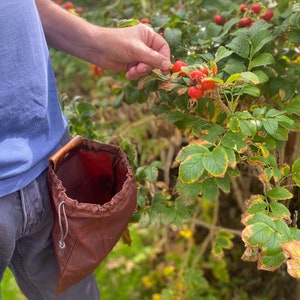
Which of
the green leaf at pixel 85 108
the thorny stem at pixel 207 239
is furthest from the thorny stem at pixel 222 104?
the thorny stem at pixel 207 239

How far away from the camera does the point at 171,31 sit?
51.8 inches

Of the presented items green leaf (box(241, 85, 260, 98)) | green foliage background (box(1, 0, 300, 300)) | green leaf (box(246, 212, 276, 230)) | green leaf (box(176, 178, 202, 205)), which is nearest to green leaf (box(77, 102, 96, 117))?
green foliage background (box(1, 0, 300, 300))

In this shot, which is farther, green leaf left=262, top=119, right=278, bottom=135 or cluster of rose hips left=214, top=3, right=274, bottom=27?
cluster of rose hips left=214, top=3, right=274, bottom=27

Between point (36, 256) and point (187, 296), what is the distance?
0.95 metres

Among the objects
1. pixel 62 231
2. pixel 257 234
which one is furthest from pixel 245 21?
pixel 62 231

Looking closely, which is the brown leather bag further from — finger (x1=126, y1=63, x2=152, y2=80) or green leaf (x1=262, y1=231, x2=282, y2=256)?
green leaf (x1=262, y1=231, x2=282, y2=256)

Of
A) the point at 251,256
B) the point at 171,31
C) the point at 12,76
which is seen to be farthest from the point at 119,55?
the point at 251,256

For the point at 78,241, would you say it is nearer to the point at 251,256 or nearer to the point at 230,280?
the point at 251,256

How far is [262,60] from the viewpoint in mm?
1169

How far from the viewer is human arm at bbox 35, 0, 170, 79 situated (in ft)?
3.92

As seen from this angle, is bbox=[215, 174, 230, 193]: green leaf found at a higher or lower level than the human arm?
lower

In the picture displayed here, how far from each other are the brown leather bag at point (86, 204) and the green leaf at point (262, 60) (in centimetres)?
39

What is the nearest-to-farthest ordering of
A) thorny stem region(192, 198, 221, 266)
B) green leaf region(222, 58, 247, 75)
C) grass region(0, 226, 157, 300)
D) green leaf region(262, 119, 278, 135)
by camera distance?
green leaf region(262, 119, 278, 135)
green leaf region(222, 58, 247, 75)
thorny stem region(192, 198, 221, 266)
grass region(0, 226, 157, 300)

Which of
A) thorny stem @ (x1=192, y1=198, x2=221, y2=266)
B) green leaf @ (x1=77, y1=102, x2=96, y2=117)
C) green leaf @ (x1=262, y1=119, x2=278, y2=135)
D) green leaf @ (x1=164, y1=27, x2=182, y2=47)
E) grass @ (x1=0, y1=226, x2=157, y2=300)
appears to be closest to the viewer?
green leaf @ (x1=262, y1=119, x2=278, y2=135)
